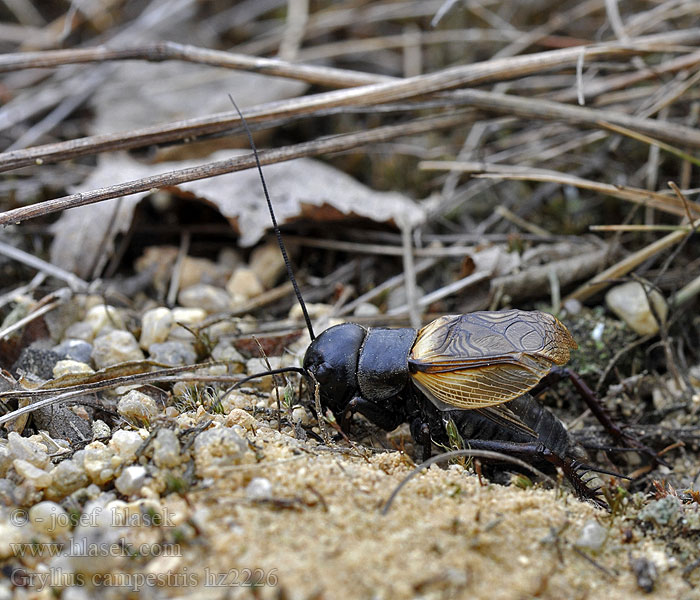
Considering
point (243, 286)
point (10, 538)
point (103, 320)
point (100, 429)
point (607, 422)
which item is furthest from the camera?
point (243, 286)

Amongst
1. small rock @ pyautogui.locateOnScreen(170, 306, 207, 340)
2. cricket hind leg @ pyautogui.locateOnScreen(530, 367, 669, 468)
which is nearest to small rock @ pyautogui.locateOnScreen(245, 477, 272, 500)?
small rock @ pyautogui.locateOnScreen(170, 306, 207, 340)

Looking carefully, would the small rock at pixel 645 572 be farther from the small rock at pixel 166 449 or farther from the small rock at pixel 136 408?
the small rock at pixel 136 408

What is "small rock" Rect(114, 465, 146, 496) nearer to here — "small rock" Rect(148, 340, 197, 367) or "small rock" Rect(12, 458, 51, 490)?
"small rock" Rect(12, 458, 51, 490)

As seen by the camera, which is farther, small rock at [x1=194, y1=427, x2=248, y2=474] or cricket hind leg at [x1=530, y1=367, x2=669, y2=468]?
cricket hind leg at [x1=530, y1=367, x2=669, y2=468]

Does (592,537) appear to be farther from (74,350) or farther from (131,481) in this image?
(74,350)

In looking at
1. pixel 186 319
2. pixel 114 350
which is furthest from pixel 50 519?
pixel 186 319
